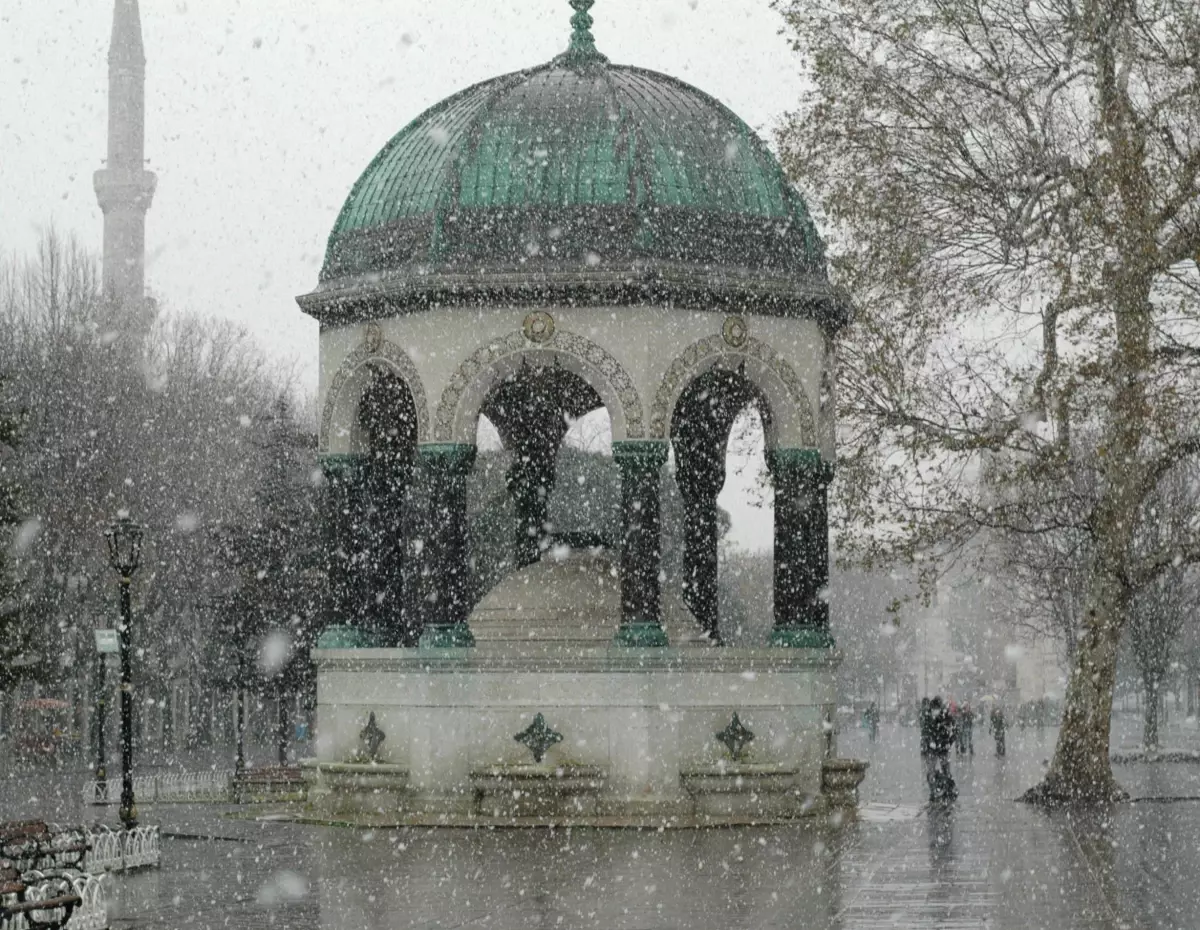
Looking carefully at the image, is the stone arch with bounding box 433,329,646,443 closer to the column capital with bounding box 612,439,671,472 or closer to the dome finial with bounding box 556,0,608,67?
the column capital with bounding box 612,439,671,472

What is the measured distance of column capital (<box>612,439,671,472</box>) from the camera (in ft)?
76.3

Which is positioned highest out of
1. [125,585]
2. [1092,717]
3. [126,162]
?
[126,162]

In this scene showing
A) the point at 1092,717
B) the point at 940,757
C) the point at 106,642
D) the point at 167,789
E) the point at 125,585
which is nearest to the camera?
the point at 125,585

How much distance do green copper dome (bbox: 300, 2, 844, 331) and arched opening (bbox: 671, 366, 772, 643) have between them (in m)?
2.61

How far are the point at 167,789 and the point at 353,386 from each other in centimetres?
1355

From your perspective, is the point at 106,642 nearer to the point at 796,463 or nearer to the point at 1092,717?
the point at 796,463

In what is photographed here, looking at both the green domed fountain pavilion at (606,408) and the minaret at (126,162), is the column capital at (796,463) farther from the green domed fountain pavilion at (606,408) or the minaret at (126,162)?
the minaret at (126,162)

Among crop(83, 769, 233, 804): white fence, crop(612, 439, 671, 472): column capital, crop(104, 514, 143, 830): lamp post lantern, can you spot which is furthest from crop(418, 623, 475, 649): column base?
crop(83, 769, 233, 804): white fence

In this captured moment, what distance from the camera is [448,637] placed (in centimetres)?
2356

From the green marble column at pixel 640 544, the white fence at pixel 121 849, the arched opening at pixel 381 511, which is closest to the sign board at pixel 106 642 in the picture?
the arched opening at pixel 381 511

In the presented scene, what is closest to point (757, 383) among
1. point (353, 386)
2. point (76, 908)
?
point (353, 386)

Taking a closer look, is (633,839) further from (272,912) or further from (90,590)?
(90,590)

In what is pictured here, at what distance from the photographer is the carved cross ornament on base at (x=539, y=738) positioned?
22906 millimetres

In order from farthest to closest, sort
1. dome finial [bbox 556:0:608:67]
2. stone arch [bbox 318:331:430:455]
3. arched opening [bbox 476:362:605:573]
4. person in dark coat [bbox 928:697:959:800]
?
person in dark coat [bbox 928:697:959:800], arched opening [bbox 476:362:605:573], dome finial [bbox 556:0:608:67], stone arch [bbox 318:331:430:455]
